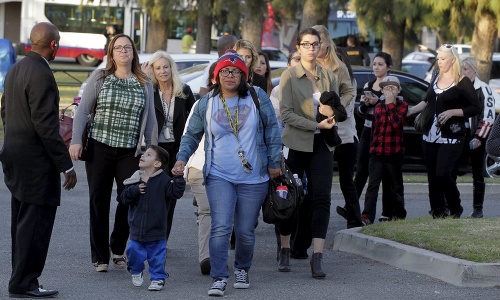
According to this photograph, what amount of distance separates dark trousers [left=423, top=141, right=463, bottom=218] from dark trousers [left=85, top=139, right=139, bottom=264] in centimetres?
351

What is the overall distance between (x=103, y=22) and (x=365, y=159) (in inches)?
1525

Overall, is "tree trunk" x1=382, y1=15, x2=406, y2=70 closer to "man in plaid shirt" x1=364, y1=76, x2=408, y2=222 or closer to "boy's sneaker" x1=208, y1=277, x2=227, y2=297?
"man in plaid shirt" x1=364, y1=76, x2=408, y2=222

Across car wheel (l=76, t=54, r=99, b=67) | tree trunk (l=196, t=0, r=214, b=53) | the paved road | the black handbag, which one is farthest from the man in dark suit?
car wheel (l=76, t=54, r=99, b=67)

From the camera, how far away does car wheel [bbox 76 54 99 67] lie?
4816cm

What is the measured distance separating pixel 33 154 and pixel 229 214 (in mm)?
1417

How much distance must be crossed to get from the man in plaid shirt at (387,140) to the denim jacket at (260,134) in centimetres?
337

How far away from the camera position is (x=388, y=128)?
10508 mm

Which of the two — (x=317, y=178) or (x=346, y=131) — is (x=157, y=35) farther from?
(x=317, y=178)

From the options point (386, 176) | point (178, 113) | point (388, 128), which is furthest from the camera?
point (386, 176)

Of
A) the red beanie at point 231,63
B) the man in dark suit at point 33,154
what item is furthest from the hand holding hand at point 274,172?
the man in dark suit at point 33,154

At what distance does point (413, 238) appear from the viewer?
8.68 meters

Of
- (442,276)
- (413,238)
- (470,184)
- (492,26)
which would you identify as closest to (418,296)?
(442,276)

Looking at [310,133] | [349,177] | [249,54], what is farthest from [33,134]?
[349,177]

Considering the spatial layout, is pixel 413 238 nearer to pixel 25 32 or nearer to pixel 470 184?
pixel 470 184
